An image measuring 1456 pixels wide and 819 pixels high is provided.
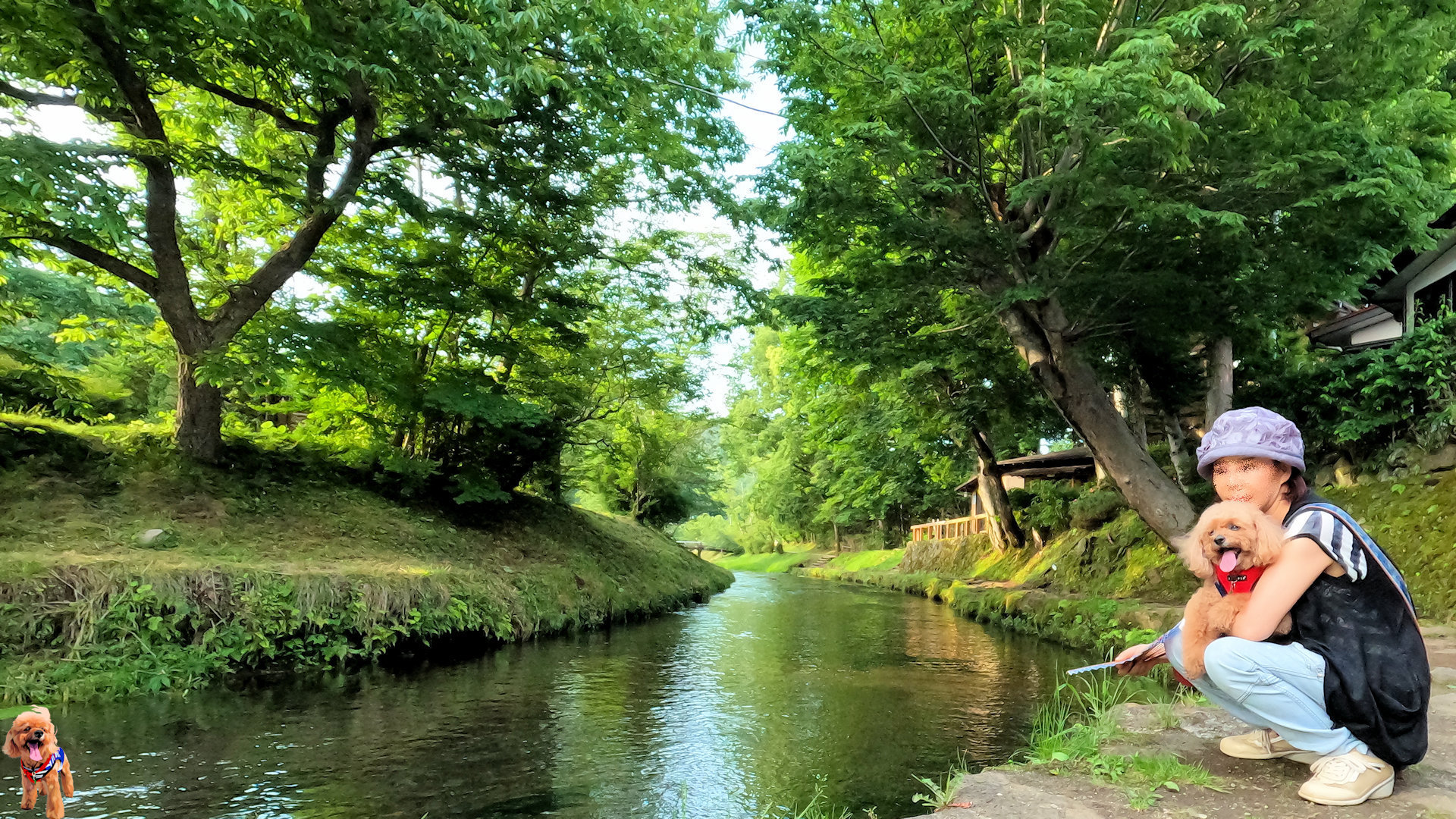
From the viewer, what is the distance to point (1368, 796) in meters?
2.52

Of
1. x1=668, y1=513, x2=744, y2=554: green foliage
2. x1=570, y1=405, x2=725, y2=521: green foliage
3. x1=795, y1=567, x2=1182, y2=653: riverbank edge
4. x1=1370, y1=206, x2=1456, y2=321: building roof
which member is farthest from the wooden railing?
x1=668, y1=513, x2=744, y2=554: green foliage

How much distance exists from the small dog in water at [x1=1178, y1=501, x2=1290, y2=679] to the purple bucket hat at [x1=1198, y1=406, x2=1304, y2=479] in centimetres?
19

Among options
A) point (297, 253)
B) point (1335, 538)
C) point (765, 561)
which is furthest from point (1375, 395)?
point (765, 561)

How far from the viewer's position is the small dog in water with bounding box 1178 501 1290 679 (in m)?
2.41

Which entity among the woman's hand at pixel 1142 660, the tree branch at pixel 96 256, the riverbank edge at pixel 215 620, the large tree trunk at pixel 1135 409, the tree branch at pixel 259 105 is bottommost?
the riverbank edge at pixel 215 620

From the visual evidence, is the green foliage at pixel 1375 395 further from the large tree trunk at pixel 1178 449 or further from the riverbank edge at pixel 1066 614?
the riverbank edge at pixel 1066 614

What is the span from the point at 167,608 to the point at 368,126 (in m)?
6.17

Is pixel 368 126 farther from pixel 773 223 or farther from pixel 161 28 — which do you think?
pixel 773 223

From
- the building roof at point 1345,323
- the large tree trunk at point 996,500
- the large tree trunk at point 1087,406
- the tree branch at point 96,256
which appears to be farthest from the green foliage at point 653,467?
the building roof at point 1345,323

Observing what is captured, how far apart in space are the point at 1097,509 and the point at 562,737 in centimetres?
1356

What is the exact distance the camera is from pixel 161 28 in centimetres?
689

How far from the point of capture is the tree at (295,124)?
6.67m

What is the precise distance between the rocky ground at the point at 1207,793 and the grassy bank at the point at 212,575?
23.3 feet

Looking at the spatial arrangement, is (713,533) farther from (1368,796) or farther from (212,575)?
(1368,796)
